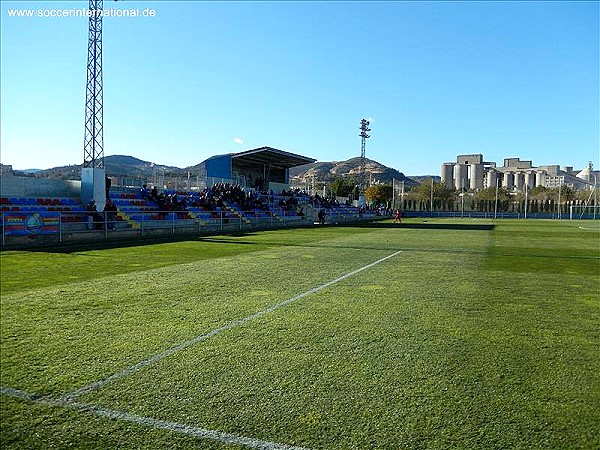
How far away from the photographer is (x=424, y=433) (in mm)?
3031

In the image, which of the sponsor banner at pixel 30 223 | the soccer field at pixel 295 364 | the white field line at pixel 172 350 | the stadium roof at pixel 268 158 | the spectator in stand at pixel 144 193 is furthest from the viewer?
the stadium roof at pixel 268 158

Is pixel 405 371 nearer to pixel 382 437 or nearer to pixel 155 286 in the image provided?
pixel 382 437

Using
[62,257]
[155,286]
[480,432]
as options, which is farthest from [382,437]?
[62,257]

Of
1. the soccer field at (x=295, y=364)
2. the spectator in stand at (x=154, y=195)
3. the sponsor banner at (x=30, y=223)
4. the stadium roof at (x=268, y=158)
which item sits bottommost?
the soccer field at (x=295, y=364)

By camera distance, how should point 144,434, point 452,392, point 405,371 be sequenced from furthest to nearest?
point 405,371
point 452,392
point 144,434

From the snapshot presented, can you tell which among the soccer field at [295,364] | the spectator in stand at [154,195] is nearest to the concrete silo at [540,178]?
the spectator in stand at [154,195]

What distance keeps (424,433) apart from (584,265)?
12326mm

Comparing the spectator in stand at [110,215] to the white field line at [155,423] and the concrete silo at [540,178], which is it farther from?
the concrete silo at [540,178]

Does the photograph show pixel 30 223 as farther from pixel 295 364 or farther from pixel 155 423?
pixel 155 423

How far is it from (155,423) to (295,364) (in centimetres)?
149

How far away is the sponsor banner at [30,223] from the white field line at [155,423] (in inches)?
585

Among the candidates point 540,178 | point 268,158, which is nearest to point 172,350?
point 268,158

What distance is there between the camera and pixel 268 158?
5259 cm

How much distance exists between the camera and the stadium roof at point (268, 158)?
47.4 meters
